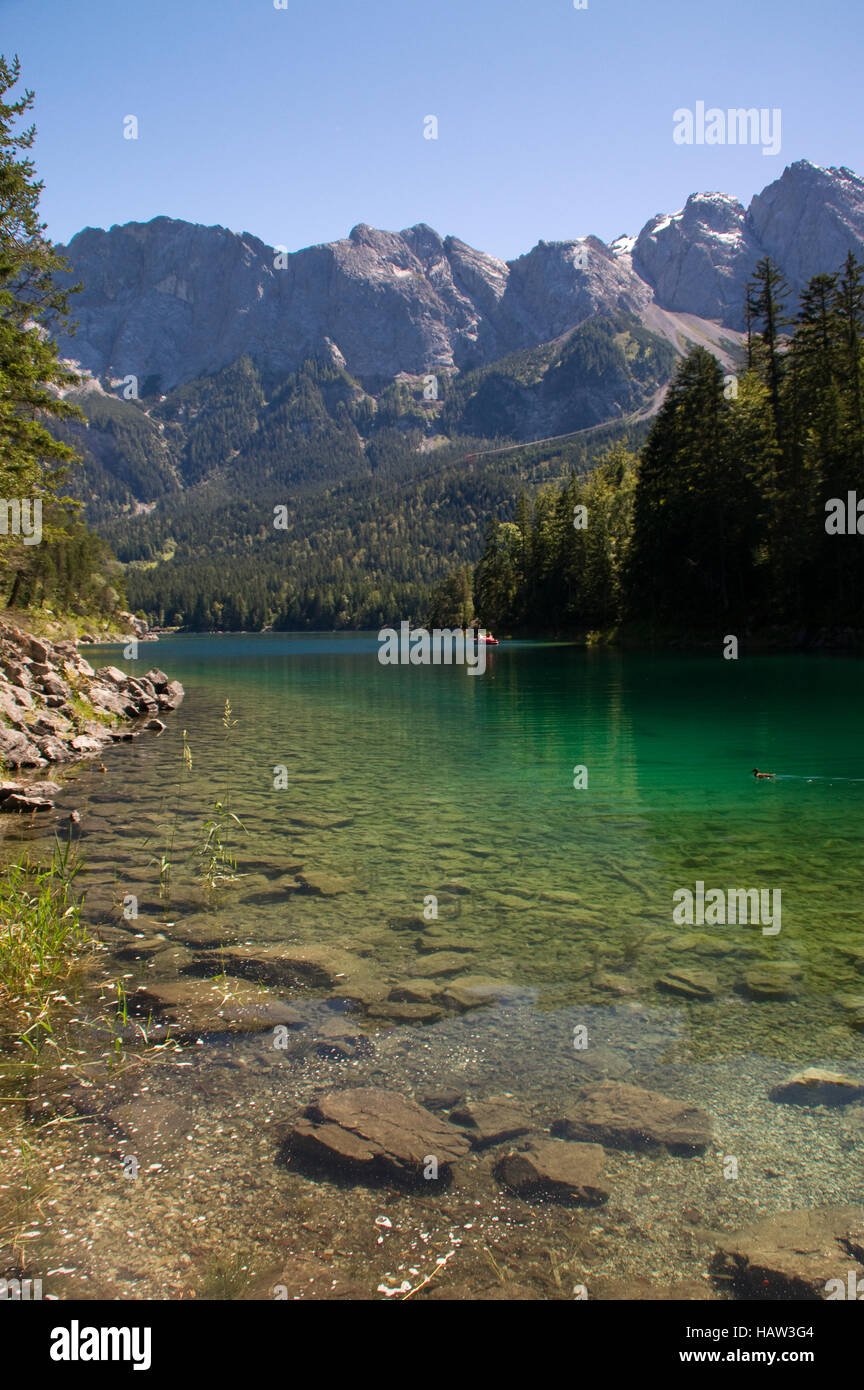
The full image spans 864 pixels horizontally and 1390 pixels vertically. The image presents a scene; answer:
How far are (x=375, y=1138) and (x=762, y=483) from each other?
67276 millimetres

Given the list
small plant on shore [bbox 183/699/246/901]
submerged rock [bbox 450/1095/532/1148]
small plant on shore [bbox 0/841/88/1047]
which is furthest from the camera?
small plant on shore [bbox 183/699/246/901]

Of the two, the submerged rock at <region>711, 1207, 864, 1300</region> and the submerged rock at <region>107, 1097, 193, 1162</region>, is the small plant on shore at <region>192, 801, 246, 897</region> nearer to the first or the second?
the submerged rock at <region>107, 1097, 193, 1162</region>

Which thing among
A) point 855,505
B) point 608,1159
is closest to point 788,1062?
point 608,1159

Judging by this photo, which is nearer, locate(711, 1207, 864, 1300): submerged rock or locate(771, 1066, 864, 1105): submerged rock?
locate(711, 1207, 864, 1300): submerged rock

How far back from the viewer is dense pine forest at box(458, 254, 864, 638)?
189 ft

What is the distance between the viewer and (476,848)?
520 inches

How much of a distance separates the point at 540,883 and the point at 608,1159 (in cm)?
611

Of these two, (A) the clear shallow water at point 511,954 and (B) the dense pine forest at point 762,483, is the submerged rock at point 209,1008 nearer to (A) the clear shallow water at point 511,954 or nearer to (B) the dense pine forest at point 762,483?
(A) the clear shallow water at point 511,954

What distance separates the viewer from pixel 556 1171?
5164 millimetres

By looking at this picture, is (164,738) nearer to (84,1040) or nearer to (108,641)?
(84,1040)

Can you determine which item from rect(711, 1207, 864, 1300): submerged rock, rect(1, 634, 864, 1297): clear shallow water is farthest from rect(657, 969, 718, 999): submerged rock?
rect(711, 1207, 864, 1300): submerged rock

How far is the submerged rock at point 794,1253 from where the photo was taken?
4168mm

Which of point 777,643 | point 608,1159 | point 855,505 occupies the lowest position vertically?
point 608,1159

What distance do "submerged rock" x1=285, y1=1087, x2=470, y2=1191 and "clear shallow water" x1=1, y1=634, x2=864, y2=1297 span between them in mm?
220
